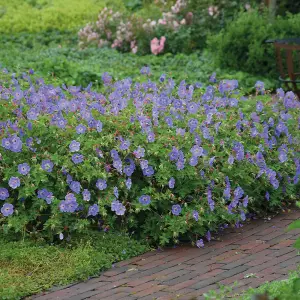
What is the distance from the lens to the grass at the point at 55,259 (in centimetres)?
456

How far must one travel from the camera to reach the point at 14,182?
5.10 m

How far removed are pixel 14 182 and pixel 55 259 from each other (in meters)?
0.56

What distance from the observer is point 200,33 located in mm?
12969

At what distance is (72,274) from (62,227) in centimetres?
47

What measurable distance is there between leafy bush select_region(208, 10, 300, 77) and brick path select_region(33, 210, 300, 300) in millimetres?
5182

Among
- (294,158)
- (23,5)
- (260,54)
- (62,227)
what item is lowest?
(23,5)

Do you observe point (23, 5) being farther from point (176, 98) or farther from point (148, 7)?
point (176, 98)

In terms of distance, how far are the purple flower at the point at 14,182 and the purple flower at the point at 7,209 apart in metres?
0.12

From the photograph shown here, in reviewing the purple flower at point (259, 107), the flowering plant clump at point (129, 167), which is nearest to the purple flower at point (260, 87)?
the purple flower at point (259, 107)

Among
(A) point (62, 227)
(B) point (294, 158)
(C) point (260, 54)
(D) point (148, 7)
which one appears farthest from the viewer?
(D) point (148, 7)

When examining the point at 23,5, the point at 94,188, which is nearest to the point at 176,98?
the point at 94,188

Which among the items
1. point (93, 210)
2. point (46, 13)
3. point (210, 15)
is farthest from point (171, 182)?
point (46, 13)

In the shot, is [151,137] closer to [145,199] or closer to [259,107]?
[145,199]

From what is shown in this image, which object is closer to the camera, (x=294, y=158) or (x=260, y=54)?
(x=294, y=158)
